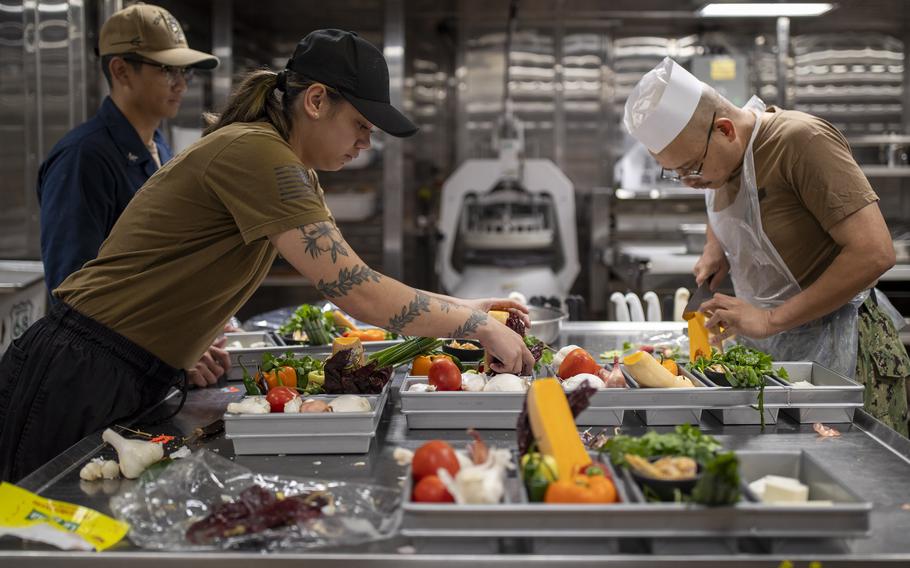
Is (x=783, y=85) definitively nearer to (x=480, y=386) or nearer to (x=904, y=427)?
(x=904, y=427)

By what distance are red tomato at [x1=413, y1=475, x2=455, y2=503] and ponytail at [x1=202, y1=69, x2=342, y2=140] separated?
0.95m

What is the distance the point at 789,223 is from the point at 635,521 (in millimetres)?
1475

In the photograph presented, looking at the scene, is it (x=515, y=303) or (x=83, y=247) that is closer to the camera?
(x=515, y=303)

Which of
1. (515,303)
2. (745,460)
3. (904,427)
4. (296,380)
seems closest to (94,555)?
(296,380)

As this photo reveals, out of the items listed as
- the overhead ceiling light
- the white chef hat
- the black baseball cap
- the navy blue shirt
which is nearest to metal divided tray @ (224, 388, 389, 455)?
the black baseball cap

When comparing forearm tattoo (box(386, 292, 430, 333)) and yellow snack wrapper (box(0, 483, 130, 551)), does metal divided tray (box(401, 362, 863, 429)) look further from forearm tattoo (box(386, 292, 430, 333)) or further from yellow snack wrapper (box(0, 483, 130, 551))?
yellow snack wrapper (box(0, 483, 130, 551))

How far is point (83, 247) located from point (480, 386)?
4.24 ft

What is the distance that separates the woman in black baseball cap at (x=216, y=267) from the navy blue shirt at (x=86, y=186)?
1.37 feet

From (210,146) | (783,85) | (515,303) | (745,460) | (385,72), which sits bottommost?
(745,460)

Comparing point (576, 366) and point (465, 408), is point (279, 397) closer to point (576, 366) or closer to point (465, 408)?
point (465, 408)

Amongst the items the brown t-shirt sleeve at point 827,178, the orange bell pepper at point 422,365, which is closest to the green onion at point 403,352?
the orange bell pepper at point 422,365

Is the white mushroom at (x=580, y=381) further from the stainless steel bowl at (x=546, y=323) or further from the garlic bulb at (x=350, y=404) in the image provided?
the stainless steel bowl at (x=546, y=323)

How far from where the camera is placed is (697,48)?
6688 mm

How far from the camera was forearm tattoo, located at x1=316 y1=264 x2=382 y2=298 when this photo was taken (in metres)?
1.82
